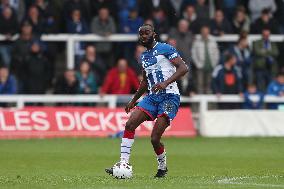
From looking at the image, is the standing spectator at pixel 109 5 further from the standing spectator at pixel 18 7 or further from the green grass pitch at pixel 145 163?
the green grass pitch at pixel 145 163

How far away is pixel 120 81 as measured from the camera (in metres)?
25.4

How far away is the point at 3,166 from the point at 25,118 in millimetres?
7577

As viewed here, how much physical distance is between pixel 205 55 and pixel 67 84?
12.3 feet

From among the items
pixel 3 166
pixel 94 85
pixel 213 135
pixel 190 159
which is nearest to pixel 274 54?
pixel 213 135

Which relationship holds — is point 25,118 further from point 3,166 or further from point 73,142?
point 3,166

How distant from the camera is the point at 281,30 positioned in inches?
1084

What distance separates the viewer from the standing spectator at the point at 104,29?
25.8 meters

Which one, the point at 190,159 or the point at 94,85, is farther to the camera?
the point at 94,85

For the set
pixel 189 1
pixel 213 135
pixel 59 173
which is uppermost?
pixel 189 1

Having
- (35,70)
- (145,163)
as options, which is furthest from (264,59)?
(145,163)

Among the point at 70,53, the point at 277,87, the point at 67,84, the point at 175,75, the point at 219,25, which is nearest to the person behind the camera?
the point at 175,75

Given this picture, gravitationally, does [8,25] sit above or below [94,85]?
above

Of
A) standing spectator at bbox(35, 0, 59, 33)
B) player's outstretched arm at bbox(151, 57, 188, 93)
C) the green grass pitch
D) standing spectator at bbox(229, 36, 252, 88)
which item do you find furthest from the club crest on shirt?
standing spectator at bbox(229, 36, 252, 88)

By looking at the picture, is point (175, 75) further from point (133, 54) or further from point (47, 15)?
point (133, 54)
